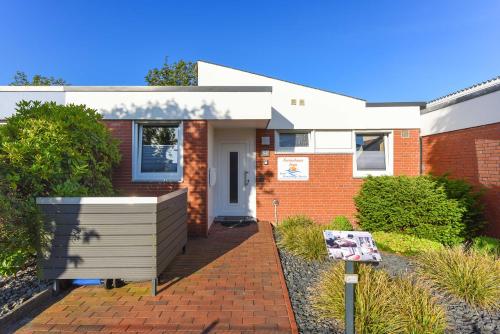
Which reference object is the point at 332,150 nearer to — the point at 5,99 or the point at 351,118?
the point at 351,118

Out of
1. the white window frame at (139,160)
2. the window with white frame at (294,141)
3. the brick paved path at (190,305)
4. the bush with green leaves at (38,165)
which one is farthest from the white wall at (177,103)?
the brick paved path at (190,305)

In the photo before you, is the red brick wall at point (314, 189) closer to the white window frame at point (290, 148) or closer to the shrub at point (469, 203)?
the white window frame at point (290, 148)

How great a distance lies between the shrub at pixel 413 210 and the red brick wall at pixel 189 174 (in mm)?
3938

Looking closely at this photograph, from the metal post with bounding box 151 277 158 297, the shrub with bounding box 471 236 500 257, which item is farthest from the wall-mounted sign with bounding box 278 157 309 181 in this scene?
the metal post with bounding box 151 277 158 297

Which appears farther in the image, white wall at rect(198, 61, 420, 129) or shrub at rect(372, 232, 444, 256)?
white wall at rect(198, 61, 420, 129)

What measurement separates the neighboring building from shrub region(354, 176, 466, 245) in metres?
1.04

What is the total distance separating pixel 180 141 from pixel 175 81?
729 inches

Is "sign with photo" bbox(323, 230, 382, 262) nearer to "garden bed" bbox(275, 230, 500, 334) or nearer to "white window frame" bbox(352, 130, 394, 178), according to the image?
"garden bed" bbox(275, 230, 500, 334)

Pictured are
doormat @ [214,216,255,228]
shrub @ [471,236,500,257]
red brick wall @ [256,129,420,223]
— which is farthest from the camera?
red brick wall @ [256,129,420,223]

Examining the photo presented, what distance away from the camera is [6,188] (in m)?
3.83

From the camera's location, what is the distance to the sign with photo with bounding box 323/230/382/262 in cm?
234

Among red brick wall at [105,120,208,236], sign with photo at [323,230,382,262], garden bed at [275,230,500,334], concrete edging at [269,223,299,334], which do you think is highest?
red brick wall at [105,120,208,236]

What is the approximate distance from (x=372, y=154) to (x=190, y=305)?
6753 millimetres

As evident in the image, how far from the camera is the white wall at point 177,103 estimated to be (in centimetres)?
662
